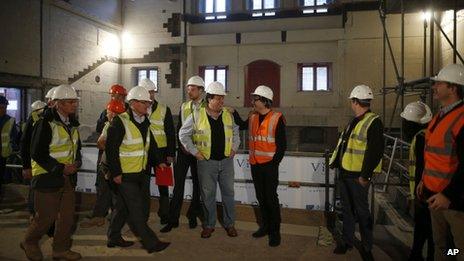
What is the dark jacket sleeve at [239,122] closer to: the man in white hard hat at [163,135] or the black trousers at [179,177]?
the black trousers at [179,177]

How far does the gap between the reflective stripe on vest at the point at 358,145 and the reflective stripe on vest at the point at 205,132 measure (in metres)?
1.60

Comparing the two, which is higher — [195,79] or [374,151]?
[195,79]

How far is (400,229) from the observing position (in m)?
4.76

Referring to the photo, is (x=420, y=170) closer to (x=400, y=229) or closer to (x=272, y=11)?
(x=400, y=229)

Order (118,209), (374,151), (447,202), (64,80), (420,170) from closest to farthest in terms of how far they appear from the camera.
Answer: (447,202) < (420,170) < (374,151) < (118,209) < (64,80)

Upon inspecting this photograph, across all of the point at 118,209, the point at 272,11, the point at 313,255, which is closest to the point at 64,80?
the point at 272,11

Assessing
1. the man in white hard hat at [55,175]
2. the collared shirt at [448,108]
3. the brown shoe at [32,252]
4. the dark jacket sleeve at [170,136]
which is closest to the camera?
the collared shirt at [448,108]

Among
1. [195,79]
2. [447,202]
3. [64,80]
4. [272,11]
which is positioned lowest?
[447,202]

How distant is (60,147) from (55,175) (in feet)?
1.05

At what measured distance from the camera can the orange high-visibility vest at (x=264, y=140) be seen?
485 cm

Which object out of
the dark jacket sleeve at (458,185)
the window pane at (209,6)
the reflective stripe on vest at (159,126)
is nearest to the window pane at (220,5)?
the window pane at (209,6)

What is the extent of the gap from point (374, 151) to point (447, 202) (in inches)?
49.1

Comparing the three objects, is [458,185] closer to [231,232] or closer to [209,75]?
[231,232]

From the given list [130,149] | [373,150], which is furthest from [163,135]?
[373,150]
